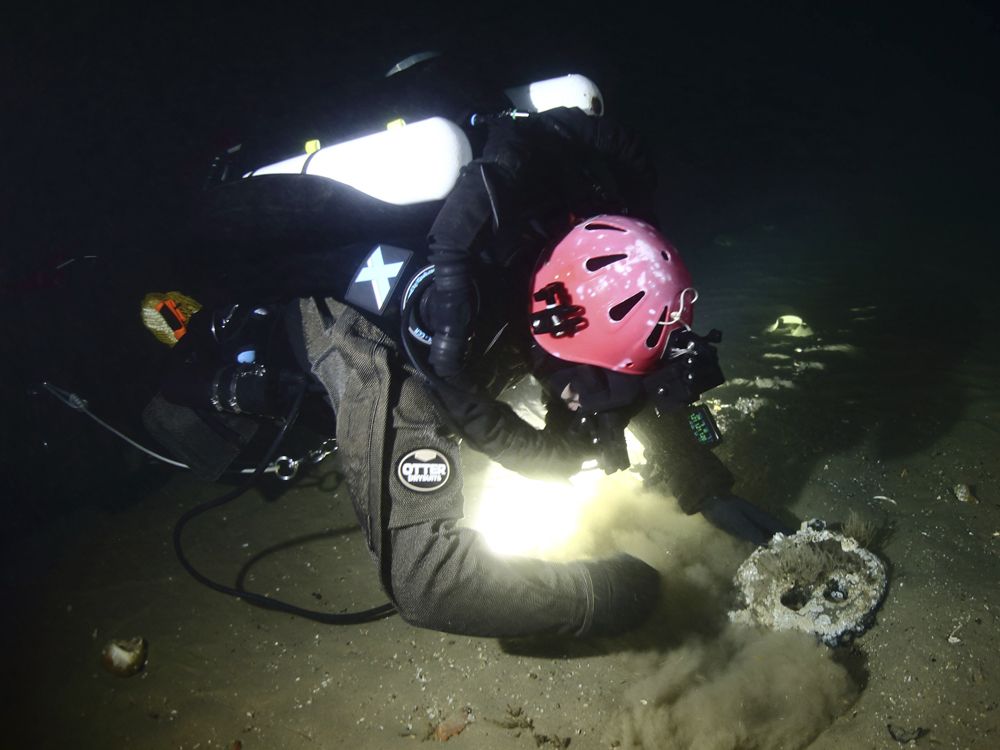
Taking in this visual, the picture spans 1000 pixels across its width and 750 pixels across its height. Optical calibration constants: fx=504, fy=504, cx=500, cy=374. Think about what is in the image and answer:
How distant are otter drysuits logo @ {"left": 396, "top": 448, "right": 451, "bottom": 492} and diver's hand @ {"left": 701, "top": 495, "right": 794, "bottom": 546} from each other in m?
2.14

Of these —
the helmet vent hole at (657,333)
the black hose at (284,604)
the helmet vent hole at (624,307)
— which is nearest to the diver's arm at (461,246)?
the helmet vent hole at (624,307)

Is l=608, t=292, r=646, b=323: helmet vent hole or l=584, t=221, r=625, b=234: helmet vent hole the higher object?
l=584, t=221, r=625, b=234: helmet vent hole

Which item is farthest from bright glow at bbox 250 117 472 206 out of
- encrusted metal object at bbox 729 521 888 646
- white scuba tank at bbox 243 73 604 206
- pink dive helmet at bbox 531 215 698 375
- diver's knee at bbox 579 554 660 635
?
encrusted metal object at bbox 729 521 888 646

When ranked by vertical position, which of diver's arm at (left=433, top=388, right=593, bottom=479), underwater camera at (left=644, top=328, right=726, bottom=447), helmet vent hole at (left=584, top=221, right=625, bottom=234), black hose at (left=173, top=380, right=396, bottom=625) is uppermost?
helmet vent hole at (left=584, top=221, right=625, bottom=234)

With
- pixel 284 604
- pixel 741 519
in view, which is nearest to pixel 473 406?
pixel 284 604

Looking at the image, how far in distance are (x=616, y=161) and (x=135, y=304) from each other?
4.86 metres

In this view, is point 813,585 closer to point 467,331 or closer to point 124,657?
point 467,331

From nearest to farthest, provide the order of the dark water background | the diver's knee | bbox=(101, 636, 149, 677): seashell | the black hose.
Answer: the diver's knee < the black hose < bbox=(101, 636, 149, 677): seashell < the dark water background

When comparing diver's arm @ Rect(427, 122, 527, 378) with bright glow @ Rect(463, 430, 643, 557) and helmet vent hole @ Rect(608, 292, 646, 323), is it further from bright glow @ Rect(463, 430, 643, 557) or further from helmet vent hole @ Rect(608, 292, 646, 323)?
bright glow @ Rect(463, 430, 643, 557)

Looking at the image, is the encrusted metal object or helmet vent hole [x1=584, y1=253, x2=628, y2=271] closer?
helmet vent hole [x1=584, y1=253, x2=628, y2=271]

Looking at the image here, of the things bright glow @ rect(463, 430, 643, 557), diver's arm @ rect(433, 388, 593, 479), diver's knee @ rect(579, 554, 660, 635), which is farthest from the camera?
bright glow @ rect(463, 430, 643, 557)

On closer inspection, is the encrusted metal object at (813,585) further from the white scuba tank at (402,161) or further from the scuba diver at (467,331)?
the white scuba tank at (402,161)

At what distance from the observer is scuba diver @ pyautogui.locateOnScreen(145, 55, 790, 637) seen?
2.20 metres

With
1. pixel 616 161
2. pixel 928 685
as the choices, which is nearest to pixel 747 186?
pixel 616 161
